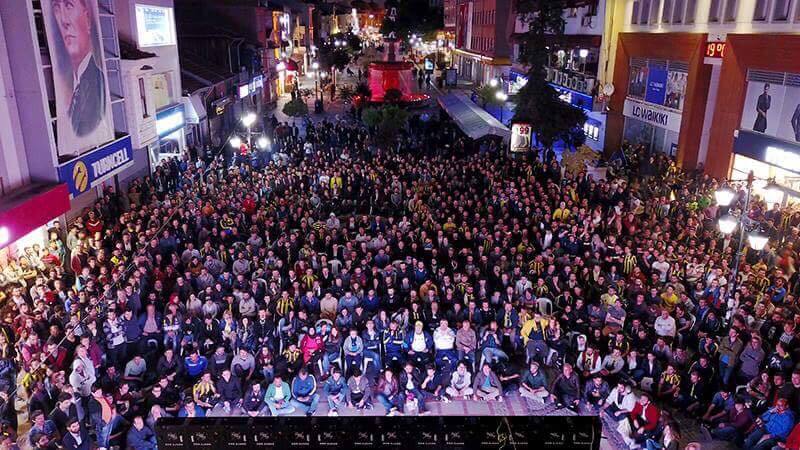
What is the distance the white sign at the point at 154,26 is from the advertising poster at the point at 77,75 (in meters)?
7.01

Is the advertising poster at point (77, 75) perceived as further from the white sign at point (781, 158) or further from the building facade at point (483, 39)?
the building facade at point (483, 39)

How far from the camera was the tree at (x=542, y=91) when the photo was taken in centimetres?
2756

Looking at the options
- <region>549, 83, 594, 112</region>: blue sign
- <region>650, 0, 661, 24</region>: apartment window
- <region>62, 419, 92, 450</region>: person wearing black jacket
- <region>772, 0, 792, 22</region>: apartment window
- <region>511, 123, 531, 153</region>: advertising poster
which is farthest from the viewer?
<region>549, 83, 594, 112</region>: blue sign

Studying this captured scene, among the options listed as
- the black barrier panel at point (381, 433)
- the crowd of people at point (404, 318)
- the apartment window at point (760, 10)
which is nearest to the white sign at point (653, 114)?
the apartment window at point (760, 10)

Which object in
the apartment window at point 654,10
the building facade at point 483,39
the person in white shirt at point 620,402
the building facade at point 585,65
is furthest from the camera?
the building facade at point 483,39

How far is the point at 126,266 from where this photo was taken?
1416cm

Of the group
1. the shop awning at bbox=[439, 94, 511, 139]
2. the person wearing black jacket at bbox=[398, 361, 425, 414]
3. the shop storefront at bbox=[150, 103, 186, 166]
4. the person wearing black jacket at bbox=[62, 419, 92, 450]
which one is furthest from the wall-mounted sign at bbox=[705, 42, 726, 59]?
the person wearing black jacket at bbox=[62, 419, 92, 450]

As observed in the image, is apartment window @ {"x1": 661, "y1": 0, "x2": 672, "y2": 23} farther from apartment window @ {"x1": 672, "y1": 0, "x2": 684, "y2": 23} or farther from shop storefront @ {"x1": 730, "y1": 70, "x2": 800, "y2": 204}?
shop storefront @ {"x1": 730, "y1": 70, "x2": 800, "y2": 204}

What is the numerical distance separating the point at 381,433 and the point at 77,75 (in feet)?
40.4

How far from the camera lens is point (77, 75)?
51.4ft

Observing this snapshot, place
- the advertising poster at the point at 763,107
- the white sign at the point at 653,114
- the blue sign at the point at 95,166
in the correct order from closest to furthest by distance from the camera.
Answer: the blue sign at the point at 95,166 → the advertising poster at the point at 763,107 → the white sign at the point at 653,114

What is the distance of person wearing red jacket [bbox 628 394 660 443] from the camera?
9.60m

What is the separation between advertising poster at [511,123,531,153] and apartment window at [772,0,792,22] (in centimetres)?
922

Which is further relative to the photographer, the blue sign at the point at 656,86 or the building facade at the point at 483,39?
the building facade at the point at 483,39
